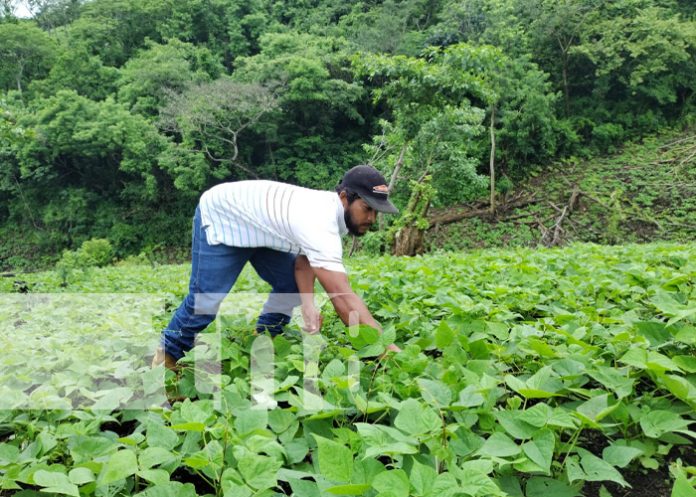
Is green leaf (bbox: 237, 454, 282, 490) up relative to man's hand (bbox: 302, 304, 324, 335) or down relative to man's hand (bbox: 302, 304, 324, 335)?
up

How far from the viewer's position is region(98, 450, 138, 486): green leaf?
1074 mm

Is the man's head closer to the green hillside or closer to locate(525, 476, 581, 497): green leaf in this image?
locate(525, 476, 581, 497): green leaf

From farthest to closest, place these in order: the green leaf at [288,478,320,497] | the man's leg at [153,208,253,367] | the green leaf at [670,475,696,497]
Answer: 1. the man's leg at [153,208,253,367]
2. the green leaf at [288,478,320,497]
3. the green leaf at [670,475,696,497]

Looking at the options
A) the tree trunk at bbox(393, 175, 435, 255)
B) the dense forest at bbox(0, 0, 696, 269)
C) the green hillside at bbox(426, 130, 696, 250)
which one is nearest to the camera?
the tree trunk at bbox(393, 175, 435, 255)

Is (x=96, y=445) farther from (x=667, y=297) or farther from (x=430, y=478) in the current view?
(x=667, y=297)

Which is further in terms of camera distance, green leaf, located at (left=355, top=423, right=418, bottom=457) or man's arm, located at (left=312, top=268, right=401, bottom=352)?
man's arm, located at (left=312, top=268, right=401, bottom=352)

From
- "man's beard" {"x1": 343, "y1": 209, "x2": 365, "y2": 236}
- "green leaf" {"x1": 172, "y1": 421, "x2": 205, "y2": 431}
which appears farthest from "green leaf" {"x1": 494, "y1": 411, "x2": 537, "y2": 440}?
"man's beard" {"x1": 343, "y1": 209, "x2": 365, "y2": 236}

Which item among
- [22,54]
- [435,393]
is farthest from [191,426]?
[22,54]

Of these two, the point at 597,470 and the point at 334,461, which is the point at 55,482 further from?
the point at 597,470

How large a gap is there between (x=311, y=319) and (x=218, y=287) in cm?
47

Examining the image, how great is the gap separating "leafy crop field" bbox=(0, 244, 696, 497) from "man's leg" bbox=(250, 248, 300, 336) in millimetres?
345

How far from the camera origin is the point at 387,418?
1.47 metres

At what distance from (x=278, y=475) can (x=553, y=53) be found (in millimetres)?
22220

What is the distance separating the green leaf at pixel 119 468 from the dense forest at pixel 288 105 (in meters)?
11.6
